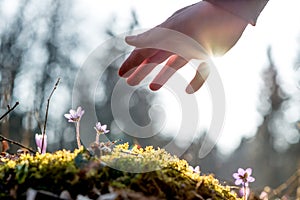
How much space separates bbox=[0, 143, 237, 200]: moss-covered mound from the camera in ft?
5.02

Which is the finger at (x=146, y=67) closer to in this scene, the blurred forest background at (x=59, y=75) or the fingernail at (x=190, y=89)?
the fingernail at (x=190, y=89)

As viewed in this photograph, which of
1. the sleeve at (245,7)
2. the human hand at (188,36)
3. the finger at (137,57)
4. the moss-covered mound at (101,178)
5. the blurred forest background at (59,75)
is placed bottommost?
the moss-covered mound at (101,178)

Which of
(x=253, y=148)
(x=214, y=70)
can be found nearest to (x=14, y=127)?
(x=214, y=70)

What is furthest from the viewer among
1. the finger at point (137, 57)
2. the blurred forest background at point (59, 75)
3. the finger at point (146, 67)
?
the blurred forest background at point (59, 75)

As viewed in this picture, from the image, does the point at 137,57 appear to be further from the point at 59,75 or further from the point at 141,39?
the point at 59,75

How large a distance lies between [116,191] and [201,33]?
1.11 meters

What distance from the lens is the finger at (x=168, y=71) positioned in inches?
102

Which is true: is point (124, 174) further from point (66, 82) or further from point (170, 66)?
point (66, 82)

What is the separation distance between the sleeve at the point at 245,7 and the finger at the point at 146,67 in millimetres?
381

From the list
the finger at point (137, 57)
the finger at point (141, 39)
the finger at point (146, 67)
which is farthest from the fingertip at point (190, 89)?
the finger at point (141, 39)

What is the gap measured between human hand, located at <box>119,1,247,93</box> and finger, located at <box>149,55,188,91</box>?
0.09m

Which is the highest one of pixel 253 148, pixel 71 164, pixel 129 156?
pixel 253 148

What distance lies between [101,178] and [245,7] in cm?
126

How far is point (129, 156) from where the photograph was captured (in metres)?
1.82
